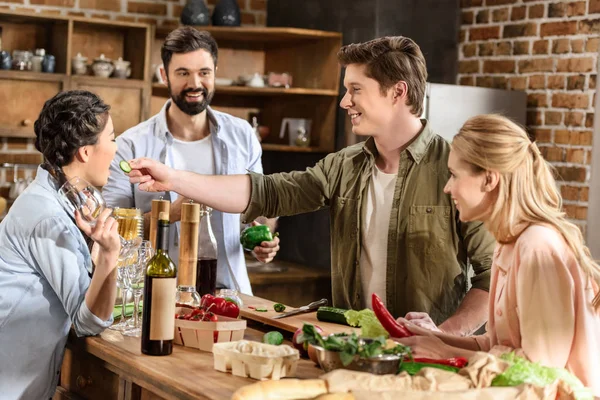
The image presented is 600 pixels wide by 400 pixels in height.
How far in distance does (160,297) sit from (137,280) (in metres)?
0.43

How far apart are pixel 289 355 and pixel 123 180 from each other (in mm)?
2028

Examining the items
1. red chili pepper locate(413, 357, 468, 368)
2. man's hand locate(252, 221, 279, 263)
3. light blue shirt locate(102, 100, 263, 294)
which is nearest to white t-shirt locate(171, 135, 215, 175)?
light blue shirt locate(102, 100, 263, 294)

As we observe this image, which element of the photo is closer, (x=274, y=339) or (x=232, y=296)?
(x=274, y=339)

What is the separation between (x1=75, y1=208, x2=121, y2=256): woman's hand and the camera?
245 cm

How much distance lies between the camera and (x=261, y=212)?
10.2ft

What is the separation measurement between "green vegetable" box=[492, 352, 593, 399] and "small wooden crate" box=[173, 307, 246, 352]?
0.78 metres

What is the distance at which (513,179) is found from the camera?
6.95 feet

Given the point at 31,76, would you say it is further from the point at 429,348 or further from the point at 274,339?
the point at 429,348

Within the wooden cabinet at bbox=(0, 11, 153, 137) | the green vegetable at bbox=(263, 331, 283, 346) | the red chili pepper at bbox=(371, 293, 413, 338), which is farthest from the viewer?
the wooden cabinet at bbox=(0, 11, 153, 137)

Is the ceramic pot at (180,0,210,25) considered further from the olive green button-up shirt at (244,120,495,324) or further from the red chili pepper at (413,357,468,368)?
the red chili pepper at (413,357,468,368)

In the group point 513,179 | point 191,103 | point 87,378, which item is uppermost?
point 191,103

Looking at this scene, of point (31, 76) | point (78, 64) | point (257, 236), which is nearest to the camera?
point (257, 236)

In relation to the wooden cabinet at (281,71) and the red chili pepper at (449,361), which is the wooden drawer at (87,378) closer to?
the red chili pepper at (449,361)

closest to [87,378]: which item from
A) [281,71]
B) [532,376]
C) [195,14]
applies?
[532,376]
